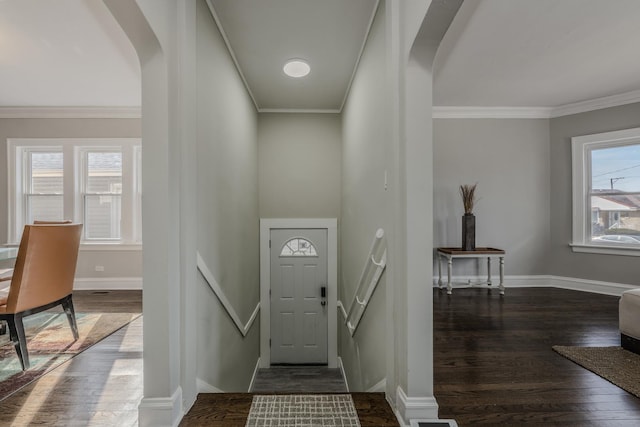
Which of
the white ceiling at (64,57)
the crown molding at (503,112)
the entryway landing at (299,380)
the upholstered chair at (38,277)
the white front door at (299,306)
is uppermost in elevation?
the white ceiling at (64,57)

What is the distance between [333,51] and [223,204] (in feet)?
5.40

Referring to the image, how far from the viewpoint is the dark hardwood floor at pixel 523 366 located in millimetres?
1617

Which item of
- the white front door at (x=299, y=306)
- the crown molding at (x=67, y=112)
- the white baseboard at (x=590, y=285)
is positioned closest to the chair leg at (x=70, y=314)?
the white front door at (x=299, y=306)

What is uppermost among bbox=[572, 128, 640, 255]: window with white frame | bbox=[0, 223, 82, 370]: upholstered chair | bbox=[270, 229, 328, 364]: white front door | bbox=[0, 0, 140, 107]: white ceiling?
bbox=[0, 0, 140, 107]: white ceiling

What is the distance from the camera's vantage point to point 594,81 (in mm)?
3406

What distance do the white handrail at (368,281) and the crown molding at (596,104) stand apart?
3.69 meters

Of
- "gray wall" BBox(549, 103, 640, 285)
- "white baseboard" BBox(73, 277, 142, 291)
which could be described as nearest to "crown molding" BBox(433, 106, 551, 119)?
"gray wall" BBox(549, 103, 640, 285)

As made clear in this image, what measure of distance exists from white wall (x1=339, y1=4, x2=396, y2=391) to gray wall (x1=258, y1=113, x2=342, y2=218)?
0.38m

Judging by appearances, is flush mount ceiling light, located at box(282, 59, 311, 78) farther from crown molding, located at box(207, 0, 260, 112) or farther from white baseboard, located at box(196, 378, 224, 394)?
white baseboard, located at box(196, 378, 224, 394)

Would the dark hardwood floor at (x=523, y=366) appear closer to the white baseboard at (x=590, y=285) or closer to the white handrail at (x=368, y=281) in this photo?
the white baseboard at (x=590, y=285)

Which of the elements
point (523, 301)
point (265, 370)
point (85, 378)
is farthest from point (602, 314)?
point (85, 378)

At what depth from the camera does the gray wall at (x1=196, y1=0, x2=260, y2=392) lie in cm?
199

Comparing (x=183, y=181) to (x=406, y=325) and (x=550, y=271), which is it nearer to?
(x=406, y=325)

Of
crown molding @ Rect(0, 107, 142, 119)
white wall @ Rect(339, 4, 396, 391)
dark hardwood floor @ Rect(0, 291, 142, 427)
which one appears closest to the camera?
dark hardwood floor @ Rect(0, 291, 142, 427)
